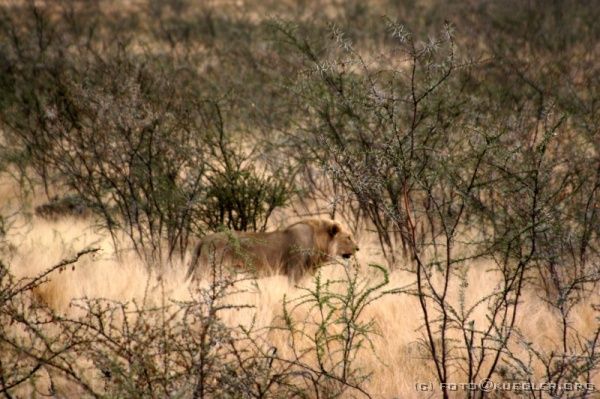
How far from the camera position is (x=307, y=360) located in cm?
431

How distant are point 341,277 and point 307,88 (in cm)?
231

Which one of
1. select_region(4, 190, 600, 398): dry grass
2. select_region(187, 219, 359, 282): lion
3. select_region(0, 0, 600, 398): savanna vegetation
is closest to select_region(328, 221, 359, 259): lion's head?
select_region(187, 219, 359, 282): lion

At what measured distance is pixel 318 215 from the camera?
883 cm

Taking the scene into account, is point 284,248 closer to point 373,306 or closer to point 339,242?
point 339,242

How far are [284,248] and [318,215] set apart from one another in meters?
2.94

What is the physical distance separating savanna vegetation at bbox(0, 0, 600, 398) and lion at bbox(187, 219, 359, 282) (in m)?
0.16

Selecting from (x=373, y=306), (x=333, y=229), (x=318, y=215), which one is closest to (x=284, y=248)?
(x=333, y=229)

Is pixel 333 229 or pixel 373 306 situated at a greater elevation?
pixel 333 229

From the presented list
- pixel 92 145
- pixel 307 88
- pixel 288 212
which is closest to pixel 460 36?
pixel 288 212

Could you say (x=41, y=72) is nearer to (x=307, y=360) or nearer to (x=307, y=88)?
(x=307, y=88)

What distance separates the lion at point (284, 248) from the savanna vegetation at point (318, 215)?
6.4 inches

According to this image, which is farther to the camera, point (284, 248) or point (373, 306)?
point (284, 248)

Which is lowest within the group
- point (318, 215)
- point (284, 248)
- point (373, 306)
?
point (373, 306)

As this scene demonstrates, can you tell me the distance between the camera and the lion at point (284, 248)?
221 inches
